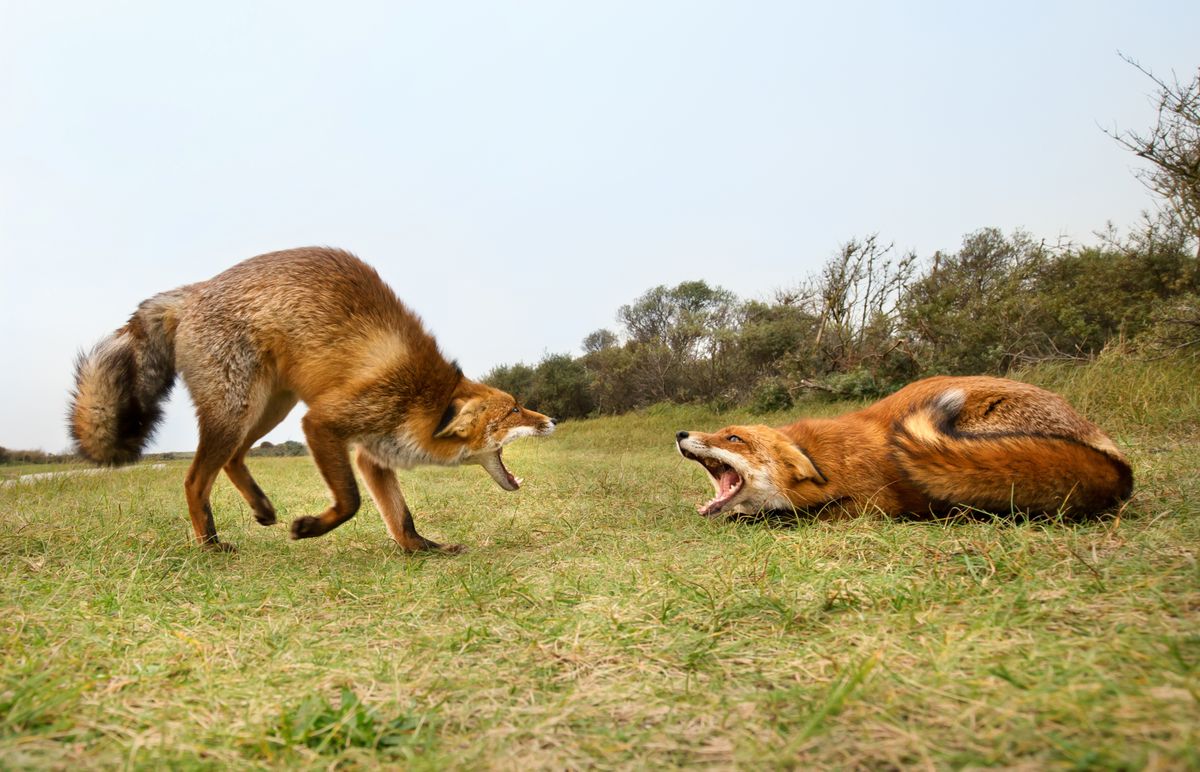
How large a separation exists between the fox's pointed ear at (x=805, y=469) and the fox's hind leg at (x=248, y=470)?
3334 millimetres

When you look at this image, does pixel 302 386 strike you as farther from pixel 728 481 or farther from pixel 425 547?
pixel 728 481

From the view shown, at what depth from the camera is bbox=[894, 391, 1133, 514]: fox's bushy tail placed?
3.28 metres

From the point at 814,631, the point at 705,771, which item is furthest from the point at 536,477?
the point at 705,771

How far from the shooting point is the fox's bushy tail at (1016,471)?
10.8ft

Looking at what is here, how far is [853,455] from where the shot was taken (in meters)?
3.94

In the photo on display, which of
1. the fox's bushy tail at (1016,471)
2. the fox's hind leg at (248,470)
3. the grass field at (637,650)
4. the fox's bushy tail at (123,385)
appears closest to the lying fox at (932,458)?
the fox's bushy tail at (1016,471)

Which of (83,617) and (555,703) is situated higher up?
(555,703)

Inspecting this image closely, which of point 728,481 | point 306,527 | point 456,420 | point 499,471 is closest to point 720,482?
point 728,481

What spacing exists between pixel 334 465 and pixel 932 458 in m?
3.30

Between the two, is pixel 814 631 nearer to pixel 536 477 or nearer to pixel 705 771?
pixel 705 771

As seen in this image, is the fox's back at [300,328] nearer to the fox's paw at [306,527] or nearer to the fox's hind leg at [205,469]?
the fox's hind leg at [205,469]

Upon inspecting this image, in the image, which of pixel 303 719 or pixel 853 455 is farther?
pixel 853 455

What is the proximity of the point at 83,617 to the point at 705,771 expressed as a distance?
2.39 metres

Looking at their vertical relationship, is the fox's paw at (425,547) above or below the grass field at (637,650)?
below
